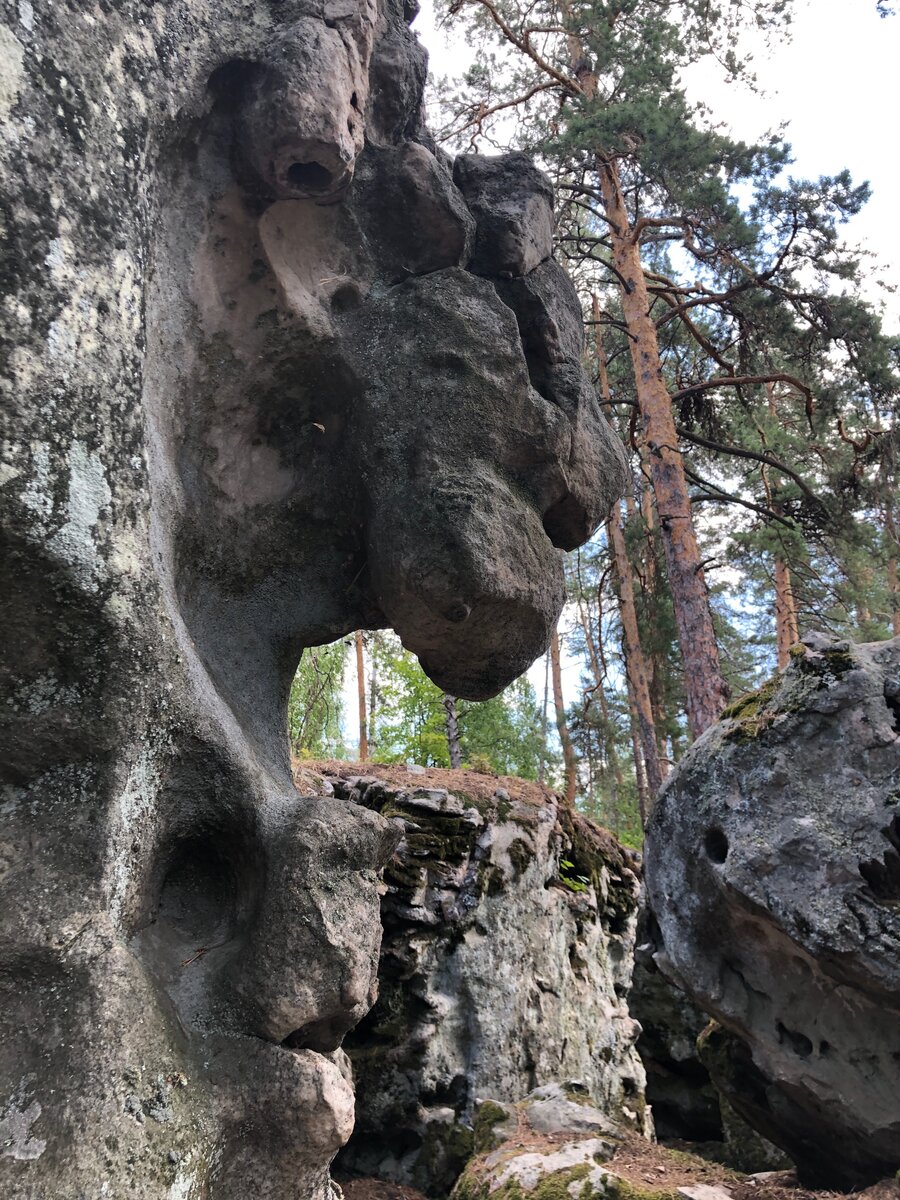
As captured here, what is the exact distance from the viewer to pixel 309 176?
246cm

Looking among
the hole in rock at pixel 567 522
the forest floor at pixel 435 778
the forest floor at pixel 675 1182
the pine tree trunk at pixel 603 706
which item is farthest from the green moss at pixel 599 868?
the pine tree trunk at pixel 603 706

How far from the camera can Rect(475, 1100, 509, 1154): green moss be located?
14.5ft

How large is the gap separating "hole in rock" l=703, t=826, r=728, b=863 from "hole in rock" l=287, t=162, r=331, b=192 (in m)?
3.48

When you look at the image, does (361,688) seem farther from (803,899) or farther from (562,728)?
(803,899)

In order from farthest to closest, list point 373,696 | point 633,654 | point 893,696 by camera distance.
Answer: point 373,696
point 633,654
point 893,696

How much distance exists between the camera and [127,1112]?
1729mm

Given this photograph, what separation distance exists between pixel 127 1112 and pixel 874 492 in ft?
32.3

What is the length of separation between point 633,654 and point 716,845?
7.49 meters

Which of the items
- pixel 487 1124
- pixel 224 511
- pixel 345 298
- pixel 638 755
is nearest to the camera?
pixel 224 511

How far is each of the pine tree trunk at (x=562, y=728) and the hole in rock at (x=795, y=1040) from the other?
1109 cm

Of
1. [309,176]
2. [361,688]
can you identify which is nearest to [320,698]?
[361,688]

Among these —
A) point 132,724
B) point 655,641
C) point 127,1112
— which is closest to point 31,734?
point 132,724

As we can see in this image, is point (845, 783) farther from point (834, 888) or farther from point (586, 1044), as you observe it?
point (586, 1044)

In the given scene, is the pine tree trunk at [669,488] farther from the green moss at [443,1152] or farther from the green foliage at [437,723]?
the green foliage at [437,723]
